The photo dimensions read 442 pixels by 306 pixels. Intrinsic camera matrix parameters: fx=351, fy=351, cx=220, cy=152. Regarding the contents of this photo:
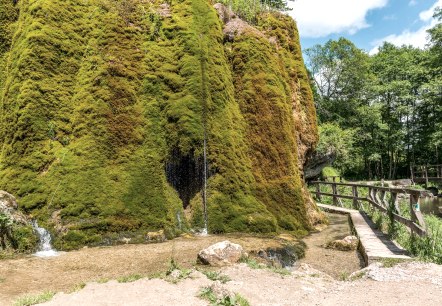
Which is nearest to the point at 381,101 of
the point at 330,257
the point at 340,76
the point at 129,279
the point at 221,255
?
the point at 340,76

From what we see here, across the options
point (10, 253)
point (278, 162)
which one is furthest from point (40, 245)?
point (278, 162)

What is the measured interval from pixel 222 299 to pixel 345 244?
5.28 m

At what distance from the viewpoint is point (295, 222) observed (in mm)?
10828

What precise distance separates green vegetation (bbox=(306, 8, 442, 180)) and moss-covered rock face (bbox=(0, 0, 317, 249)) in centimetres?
2379

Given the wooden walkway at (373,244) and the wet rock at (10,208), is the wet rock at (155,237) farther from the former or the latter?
the wooden walkway at (373,244)

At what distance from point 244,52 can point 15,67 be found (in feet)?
24.9

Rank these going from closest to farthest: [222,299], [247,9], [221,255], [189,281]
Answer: [222,299] < [189,281] < [221,255] < [247,9]

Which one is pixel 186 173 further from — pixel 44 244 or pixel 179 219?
pixel 44 244

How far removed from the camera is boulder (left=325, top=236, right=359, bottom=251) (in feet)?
29.0

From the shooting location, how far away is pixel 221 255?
677 cm

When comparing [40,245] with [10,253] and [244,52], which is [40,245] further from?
[244,52]

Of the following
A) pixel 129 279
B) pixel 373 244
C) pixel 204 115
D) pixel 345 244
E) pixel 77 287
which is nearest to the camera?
pixel 77 287

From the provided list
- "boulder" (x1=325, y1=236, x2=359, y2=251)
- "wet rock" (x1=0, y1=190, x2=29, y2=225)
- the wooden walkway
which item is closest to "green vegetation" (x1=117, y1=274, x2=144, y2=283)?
"wet rock" (x1=0, y1=190, x2=29, y2=225)

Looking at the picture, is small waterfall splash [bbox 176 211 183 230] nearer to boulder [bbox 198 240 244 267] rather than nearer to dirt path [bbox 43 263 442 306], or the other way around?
boulder [bbox 198 240 244 267]
